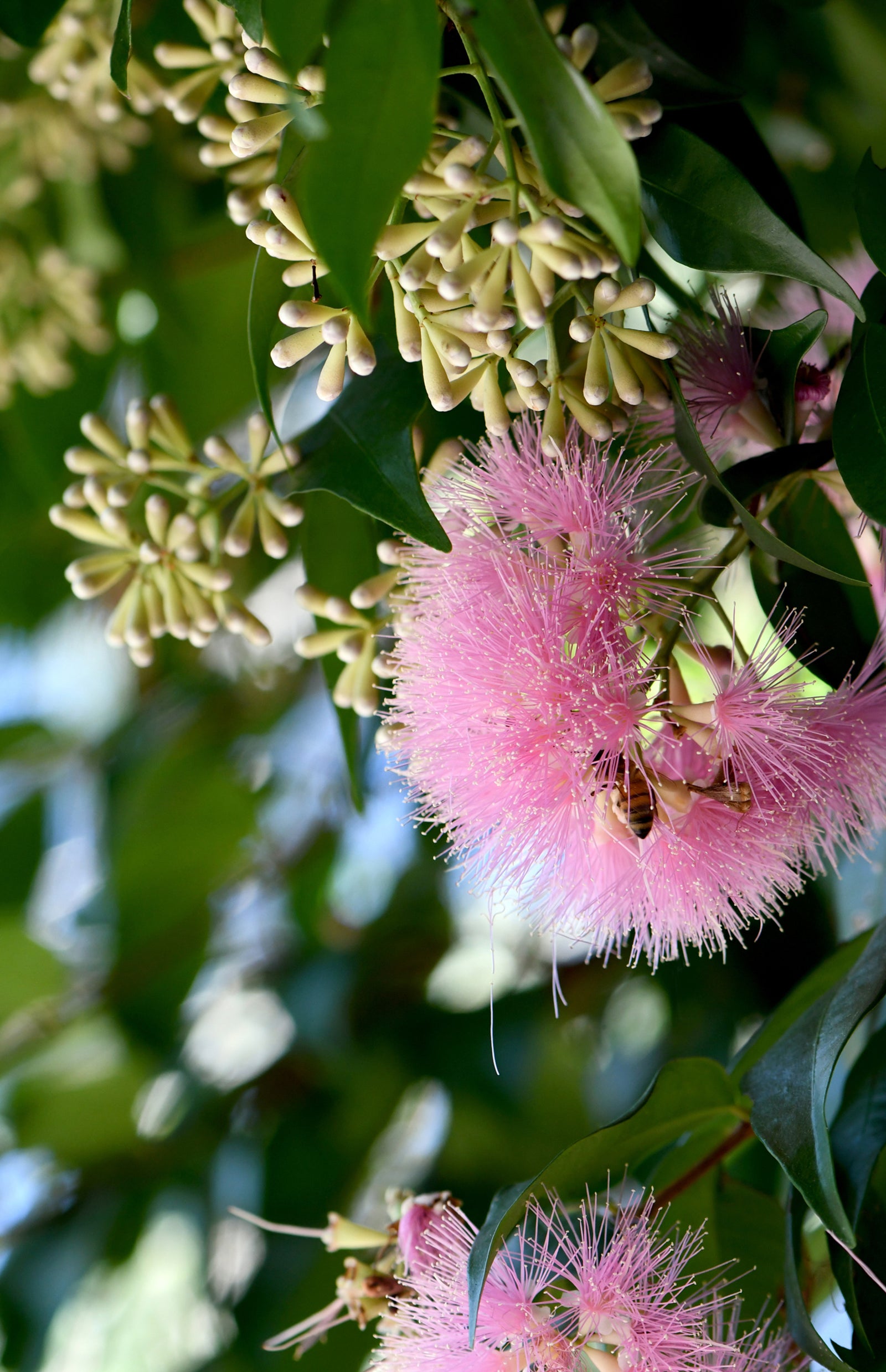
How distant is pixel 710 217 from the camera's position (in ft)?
1.44

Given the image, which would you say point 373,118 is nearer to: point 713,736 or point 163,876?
point 713,736

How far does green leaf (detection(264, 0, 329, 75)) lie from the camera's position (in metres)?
0.32

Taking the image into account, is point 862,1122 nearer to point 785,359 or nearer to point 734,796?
point 734,796

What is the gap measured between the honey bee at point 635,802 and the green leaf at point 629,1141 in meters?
0.14

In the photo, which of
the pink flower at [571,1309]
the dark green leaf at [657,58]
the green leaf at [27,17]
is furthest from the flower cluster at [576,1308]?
the green leaf at [27,17]

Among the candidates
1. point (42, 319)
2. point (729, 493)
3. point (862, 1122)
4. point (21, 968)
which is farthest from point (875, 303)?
point (21, 968)

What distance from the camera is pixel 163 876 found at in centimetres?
118

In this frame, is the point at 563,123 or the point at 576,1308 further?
the point at 576,1308

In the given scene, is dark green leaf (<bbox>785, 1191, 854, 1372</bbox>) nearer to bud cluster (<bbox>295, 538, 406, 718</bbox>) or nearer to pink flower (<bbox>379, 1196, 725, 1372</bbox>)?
pink flower (<bbox>379, 1196, 725, 1372</bbox>)

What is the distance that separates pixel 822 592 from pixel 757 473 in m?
→ 0.08

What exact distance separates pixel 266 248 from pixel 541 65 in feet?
0.46

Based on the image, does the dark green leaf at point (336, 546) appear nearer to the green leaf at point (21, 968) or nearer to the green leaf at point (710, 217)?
the green leaf at point (710, 217)

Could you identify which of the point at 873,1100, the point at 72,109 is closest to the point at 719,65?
the point at 873,1100

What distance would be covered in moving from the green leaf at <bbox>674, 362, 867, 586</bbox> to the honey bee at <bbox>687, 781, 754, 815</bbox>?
0.10 m
